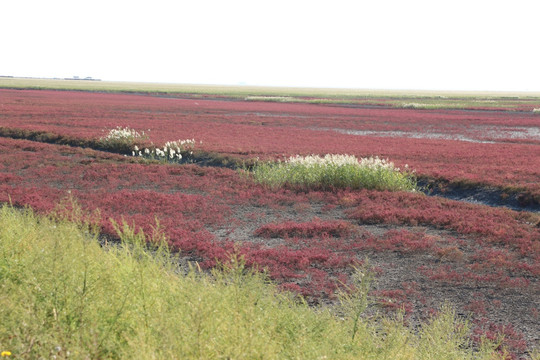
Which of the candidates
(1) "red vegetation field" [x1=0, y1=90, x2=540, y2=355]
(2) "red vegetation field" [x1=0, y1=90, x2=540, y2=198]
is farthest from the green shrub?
(1) "red vegetation field" [x1=0, y1=90, x2=540, y2=355]

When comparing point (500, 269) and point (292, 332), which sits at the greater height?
point (292, 332)

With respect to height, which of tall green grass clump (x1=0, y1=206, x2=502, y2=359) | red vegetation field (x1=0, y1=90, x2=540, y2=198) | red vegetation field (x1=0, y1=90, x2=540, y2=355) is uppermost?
tall green grass clump (x1=0, y1=206, x2=502, y2=359)

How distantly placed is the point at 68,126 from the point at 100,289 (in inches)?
1396

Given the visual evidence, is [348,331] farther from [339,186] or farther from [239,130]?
[239,130]

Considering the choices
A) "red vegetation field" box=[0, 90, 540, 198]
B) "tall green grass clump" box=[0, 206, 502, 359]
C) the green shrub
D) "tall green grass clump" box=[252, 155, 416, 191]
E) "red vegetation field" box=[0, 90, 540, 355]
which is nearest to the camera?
"tall green grass clump" box=[0, 206, 502, 359]

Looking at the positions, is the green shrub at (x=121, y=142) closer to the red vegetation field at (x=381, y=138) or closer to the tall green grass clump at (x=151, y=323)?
the red vegetation field at (x=381, y=138)

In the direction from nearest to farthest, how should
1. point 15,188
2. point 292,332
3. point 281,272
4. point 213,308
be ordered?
1. point 213,308
2. point 292,332
3. point 281,272
4. point 15,188

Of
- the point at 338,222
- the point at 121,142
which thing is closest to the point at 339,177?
the point at 338,222

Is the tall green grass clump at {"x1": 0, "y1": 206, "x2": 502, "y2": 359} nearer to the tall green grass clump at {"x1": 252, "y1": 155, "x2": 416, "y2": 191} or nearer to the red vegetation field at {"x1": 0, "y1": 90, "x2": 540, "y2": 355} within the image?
the red vegetation field at {"x1": 0, "y1": 90, "x2": 540, "y2": 355}

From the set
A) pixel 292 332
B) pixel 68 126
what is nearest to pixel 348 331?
pixel 292 332

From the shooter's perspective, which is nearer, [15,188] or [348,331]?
[348,331]

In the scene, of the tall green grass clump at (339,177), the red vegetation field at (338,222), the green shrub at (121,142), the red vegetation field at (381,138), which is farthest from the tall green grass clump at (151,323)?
the green shrub at (121,142)

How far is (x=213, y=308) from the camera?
15.9ft

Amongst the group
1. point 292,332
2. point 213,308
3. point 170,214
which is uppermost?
point 213,308
